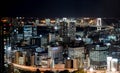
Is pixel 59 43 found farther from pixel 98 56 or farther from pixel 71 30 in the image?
pixel 98 56

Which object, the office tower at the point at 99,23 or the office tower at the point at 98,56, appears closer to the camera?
the office tower at the point at 98,56

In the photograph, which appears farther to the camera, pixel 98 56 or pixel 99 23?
pixel 99 23

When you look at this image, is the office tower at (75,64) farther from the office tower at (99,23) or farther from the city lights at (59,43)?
the office tower at (99,23)

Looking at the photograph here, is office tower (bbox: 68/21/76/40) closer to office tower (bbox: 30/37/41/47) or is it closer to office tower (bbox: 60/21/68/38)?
office tower (bbox: 60/21/68/38)

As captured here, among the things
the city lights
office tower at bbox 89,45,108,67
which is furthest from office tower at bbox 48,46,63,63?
office tower at bbox 89,45,108,67

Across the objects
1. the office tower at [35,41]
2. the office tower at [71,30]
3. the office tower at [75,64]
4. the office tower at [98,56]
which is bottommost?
the office tower at [75,64]

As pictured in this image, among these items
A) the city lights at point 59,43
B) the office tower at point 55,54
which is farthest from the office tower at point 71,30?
the office tower at point 55,54

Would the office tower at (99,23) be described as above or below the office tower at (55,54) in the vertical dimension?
above

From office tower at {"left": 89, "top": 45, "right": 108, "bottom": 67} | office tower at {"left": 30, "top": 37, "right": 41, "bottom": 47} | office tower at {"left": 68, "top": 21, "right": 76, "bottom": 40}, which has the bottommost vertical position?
office tower at {"left": 89, "top": 45, "right": 108, "bottom": 67}

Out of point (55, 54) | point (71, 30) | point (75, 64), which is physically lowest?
point (75, 64)

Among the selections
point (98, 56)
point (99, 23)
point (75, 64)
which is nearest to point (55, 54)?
point (75, 64)

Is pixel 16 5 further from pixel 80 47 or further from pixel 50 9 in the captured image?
pixel 80 47
